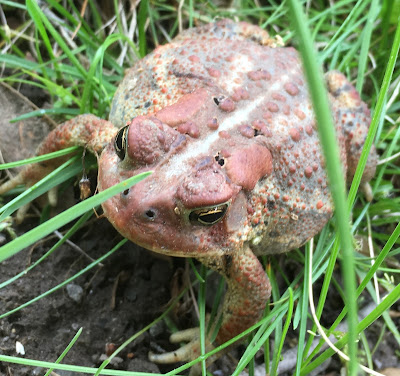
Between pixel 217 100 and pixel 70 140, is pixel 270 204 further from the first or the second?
pixel 70 140

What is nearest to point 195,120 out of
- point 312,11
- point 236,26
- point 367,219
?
point 236,26

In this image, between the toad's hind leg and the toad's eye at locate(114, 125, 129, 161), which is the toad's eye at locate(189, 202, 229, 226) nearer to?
the toad's eye at locate(114, 125, 129, 161)

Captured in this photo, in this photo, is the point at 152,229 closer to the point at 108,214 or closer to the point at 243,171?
the point at 108,214

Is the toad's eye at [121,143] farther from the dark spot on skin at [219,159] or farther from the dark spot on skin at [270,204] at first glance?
the dark spot on skin at [270,204]

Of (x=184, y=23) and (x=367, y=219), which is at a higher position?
(x=184, y=23)

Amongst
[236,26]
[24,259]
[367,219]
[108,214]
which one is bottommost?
[367,219]

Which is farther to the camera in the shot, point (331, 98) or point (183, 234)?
point (331, 98)

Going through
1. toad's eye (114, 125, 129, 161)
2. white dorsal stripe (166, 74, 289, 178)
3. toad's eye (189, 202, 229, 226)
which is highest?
toad's eye (114, 125, 129, 161)

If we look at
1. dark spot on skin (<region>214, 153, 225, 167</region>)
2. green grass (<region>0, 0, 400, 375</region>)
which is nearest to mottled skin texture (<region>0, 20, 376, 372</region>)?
dark spot on skin (<region>214, 153, 225, 167</region>)
